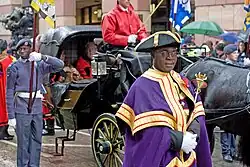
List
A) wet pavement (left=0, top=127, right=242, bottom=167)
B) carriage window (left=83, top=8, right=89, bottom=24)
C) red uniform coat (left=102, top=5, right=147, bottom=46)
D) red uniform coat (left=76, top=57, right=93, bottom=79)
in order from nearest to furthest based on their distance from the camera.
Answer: red uniform coat (left=102, top=5, right=147, bottom=46), wet pavement (left=0, top=127, right=242, bottom=167), red uniform coat (left=76, top=57, right=93, bottom=79), carriage window (left=83, top=8, right=89, bottom=24)

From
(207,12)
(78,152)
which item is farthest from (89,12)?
(78,152)

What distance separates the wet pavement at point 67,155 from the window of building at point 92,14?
15799mm

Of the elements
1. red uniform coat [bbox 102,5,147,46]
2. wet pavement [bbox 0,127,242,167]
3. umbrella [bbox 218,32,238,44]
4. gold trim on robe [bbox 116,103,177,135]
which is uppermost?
red uniform coat [bbox 102,5,147,46]

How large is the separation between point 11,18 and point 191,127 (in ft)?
55.1

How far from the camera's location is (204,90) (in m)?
7.04

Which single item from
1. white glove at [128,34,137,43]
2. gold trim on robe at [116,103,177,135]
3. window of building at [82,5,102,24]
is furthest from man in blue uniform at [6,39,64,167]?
window of building at [82,5,102,24]

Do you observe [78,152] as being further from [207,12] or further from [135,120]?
[207,12]

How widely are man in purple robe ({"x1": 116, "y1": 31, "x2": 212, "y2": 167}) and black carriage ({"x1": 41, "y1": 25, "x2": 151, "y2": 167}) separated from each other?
286 centimetres

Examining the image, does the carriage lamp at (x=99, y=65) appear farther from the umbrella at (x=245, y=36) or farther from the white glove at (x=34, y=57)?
the umbrella at (x=245, y=36)

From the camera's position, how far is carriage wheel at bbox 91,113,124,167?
7.30 metres

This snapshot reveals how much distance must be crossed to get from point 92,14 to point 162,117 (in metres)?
22.9


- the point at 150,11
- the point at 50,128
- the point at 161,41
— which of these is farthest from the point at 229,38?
the point at 161,41

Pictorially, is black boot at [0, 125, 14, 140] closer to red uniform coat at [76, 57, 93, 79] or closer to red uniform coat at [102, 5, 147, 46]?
red uniform coat at [76, 57, 93, 79]

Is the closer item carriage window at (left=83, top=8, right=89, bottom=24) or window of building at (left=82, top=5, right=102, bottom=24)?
window of building at (left=82, top=5, right=102, bottom=24)
